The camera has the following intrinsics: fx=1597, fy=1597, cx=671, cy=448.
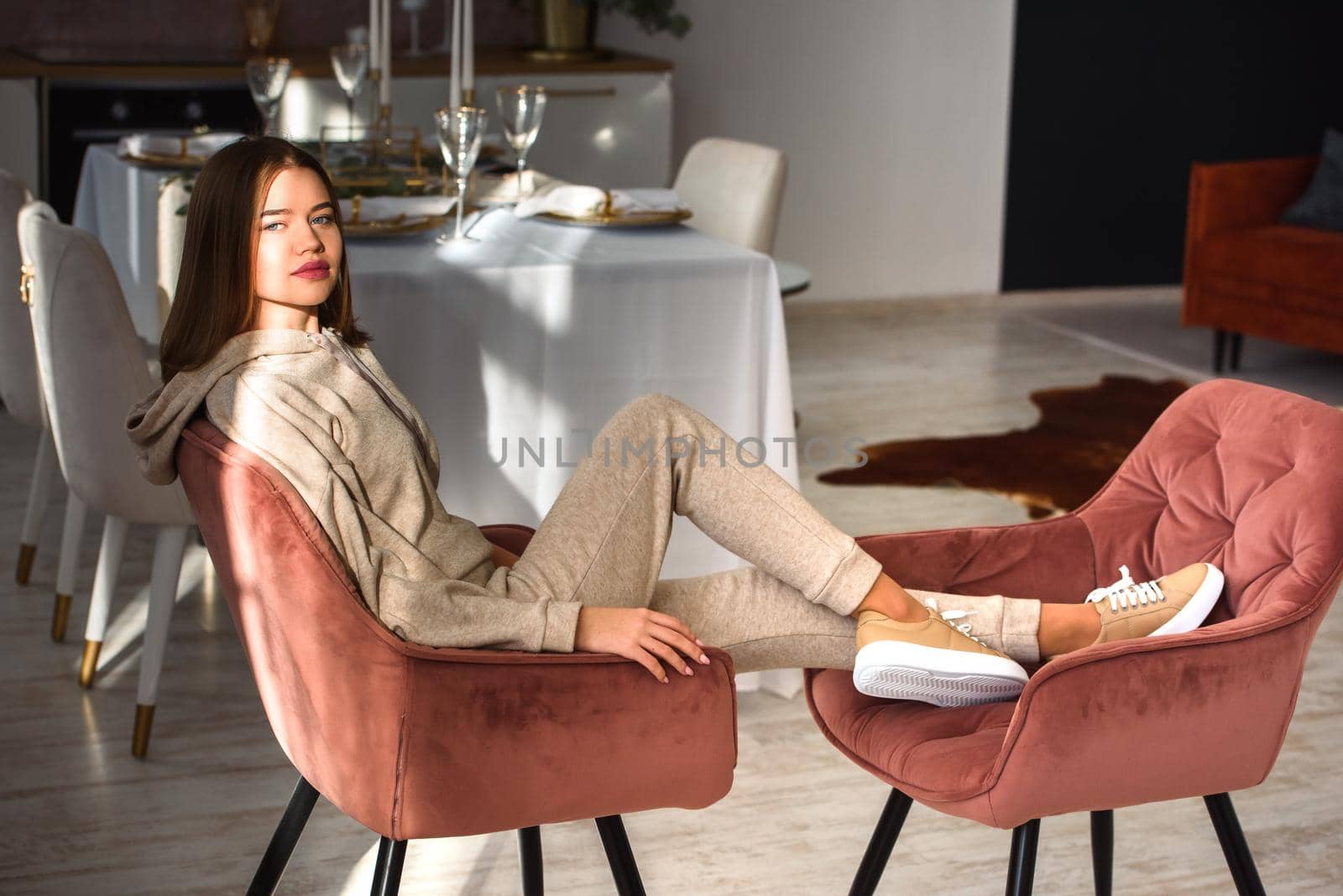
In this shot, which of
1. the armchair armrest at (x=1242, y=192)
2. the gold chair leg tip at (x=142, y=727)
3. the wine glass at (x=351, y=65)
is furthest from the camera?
the armchair armrest at (x=1242, y=192)

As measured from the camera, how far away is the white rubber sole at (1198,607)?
5.90 feet

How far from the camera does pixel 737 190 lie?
3.59m

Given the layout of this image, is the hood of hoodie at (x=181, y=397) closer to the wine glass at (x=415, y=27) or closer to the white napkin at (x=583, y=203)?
the white napkin at (x=583, y=203)

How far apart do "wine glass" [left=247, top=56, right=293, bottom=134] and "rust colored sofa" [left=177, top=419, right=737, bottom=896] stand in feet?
6.16

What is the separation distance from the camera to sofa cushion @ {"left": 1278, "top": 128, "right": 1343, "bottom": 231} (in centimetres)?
515

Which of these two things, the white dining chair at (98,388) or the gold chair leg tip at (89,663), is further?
the gold chair leg tip at (89,663)

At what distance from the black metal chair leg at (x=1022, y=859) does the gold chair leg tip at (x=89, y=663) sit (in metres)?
1.66

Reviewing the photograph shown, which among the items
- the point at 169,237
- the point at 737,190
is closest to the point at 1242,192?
the point at 737,190

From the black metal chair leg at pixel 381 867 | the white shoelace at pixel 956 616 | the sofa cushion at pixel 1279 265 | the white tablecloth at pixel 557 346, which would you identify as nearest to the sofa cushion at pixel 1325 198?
the sofa cushion at pixel 1279 265

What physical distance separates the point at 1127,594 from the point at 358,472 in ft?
2.94

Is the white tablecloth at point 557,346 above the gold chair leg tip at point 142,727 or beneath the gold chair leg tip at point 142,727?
above

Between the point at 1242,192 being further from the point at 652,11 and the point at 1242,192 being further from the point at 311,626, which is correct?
the point at 311,626

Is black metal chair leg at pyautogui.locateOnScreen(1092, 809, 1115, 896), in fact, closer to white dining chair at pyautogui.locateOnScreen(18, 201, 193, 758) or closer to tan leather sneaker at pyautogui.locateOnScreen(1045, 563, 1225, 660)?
tan leather sneaker at pyautogui.locateOnScreen(1045, 563, 1225, 660)

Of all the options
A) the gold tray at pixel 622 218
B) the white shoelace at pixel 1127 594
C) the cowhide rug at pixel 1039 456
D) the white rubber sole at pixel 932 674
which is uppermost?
the gold tray at pixel 622 218
